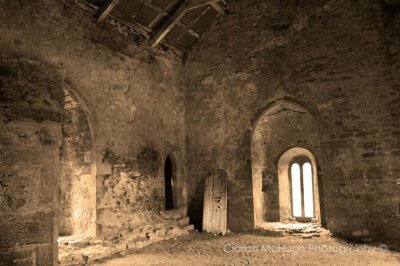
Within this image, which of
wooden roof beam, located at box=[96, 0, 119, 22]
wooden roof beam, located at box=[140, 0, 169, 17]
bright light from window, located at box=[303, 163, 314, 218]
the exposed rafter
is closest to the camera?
wooden roof beam, located at box=[96, 0, 119, 22]

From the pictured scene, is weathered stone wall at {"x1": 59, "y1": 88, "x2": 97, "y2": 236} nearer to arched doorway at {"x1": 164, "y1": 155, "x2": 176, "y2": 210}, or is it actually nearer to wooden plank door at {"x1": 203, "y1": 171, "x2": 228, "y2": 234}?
arched doorway at {"x1": 164, "y1": 155, "x2": 176, "y2": 210}

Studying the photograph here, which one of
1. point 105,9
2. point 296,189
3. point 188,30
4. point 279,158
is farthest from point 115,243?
point 296,189

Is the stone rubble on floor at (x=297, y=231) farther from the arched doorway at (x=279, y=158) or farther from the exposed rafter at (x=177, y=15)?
the exposed rafter at (x=177, y=15)

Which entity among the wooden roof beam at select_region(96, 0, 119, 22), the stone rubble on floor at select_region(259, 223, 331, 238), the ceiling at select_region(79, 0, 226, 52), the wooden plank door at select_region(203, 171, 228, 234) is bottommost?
the stone rubble on floor at select_region(259, 223, 331, 238)

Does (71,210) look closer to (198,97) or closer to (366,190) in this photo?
(198,97)

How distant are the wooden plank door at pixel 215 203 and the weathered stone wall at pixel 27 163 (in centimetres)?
464

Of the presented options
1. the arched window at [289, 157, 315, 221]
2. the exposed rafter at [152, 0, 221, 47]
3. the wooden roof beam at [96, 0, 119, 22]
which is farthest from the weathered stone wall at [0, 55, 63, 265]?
the arched window at [289, 157, 315, 221]

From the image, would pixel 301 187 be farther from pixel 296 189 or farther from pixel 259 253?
pixel 259 253

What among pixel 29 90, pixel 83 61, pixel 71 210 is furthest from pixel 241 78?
pixel 29 90

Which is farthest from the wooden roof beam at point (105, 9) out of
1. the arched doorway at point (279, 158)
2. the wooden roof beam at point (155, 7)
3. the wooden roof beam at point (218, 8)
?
the arched doorway at point (279, 158)

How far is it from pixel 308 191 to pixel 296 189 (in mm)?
349

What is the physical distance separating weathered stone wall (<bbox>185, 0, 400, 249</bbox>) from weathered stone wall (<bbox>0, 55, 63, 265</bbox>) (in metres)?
4.92

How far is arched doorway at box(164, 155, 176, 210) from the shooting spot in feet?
26.0

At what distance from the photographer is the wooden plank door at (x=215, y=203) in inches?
288
